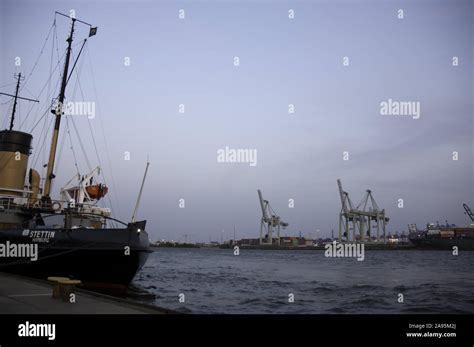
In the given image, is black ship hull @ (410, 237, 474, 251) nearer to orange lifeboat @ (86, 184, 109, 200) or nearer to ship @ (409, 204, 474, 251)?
ship @ (409, 204, 474, 251)

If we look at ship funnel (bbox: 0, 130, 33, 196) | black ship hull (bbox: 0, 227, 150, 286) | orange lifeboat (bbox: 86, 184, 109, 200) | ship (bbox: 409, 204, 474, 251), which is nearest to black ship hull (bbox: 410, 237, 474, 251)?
ship (bbox: 409, 204, 474, 251)

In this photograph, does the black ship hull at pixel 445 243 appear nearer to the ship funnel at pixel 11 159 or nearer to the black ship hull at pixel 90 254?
the black ship hull at pixel 90 254

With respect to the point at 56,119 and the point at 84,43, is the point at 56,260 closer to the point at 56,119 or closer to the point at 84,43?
the point at 56,119

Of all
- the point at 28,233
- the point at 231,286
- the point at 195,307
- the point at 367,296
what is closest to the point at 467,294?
the point at 367,296

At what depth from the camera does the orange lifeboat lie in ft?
68.1

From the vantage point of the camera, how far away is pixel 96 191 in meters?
20.8

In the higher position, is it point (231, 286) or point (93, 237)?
point (93, 237)

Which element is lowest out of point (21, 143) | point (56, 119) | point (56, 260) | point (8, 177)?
point (56, 260)

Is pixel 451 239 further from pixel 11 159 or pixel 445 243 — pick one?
pixel 11 159

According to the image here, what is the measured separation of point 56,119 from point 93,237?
8.75m

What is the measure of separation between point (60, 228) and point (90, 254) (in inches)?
77.3

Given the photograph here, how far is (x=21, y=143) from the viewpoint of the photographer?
69.8ft

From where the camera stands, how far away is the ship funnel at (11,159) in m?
21.0
